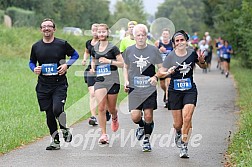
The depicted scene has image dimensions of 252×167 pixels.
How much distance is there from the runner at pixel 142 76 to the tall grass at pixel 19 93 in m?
2.06

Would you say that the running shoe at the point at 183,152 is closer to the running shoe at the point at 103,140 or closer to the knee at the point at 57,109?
the running shoe at the point at 103,140

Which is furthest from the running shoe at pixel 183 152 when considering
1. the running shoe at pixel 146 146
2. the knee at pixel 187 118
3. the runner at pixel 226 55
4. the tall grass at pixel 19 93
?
the runner at pixel 226 55

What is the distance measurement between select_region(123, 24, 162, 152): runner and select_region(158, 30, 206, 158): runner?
1.32 ft

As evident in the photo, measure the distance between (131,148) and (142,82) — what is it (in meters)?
1.10

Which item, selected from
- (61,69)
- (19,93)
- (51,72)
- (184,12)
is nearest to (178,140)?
(61,69)

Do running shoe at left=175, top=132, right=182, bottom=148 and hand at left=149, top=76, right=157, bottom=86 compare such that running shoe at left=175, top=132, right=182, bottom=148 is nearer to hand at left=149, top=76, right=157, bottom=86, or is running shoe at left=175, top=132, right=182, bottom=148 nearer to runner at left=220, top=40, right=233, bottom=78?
hand at left=149, top=76, right=157, bottom=86

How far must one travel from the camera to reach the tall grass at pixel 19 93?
39.3 feet

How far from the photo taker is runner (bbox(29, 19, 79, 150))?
10562 millimetres

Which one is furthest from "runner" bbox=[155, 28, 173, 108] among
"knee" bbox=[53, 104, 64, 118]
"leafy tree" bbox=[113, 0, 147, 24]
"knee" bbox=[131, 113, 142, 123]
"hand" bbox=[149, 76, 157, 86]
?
"leafy tree" bbox=[113, 0, 147, 24]

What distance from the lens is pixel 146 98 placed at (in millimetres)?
10703

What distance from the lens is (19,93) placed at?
1898 centimetres

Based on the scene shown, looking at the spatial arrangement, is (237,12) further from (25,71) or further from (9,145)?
(9,145)

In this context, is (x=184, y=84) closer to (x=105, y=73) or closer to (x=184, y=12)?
(x=105, y=73)

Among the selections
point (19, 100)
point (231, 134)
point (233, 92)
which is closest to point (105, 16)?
point (233, 92)
